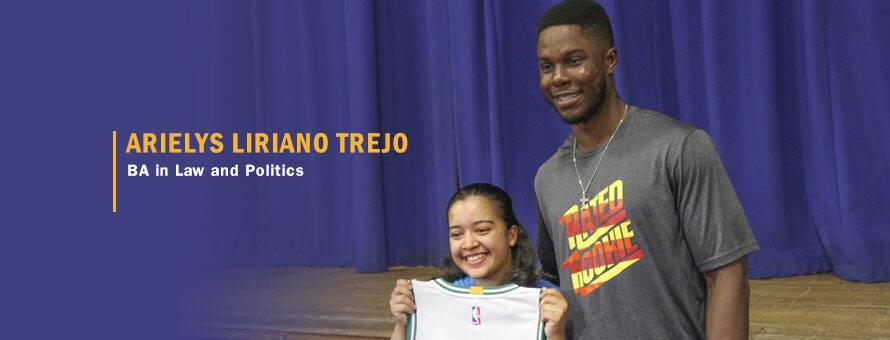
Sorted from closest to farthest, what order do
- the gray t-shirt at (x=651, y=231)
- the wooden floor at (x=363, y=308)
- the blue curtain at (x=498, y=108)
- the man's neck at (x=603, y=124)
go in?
1. the gray t-shirt at (x=651, y=231)
2. the man's neck at (x=603, y=124)
3. the wooden floor at (x=363, y=308)
4. the blue curtain at (x=498, y=108)

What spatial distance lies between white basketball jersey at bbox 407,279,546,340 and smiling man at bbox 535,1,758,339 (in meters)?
0.15

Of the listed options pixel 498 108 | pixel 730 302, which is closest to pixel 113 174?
pixel 498 108

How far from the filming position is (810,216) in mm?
2971

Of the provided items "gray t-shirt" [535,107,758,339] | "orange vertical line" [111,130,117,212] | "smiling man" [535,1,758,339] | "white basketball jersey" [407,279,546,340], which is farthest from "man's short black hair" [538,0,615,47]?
"orange vertical line" [111,130,117,212]

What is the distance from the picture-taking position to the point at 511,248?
141cm

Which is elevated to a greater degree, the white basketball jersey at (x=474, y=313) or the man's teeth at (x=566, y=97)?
the man's teeth at (x=566, y=97)

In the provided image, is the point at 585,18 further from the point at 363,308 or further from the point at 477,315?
the point at 363,308

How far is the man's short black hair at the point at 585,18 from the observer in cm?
109

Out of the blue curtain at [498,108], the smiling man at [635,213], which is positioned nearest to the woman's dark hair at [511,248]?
the smiling man at [635,213]

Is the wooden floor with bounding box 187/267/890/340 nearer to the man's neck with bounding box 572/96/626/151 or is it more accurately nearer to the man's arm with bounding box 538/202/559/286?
the man's arm with bounding box 538/202/559/286

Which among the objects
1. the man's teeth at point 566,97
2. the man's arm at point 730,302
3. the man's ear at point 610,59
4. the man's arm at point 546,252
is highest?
the man's ear at point 610,59

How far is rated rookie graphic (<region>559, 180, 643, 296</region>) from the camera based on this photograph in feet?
3.57

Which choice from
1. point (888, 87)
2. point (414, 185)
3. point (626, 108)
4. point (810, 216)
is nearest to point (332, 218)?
point (414, 185)

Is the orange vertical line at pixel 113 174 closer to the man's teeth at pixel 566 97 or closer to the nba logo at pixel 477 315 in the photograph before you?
the nba logo at pixel 477 315
